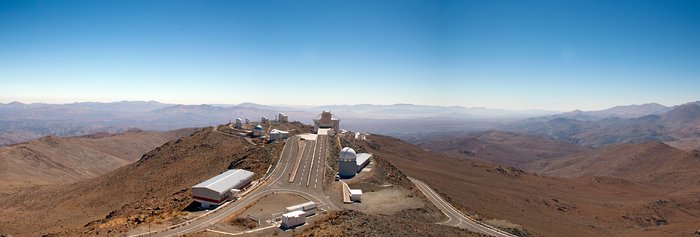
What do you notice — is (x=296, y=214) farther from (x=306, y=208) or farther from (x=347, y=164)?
(x=347, y=164)

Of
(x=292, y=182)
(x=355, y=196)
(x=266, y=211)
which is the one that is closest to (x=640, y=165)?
(x=355, y=196)

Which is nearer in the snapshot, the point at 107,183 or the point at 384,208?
the point at 384,208

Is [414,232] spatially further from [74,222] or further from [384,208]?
[74,222]

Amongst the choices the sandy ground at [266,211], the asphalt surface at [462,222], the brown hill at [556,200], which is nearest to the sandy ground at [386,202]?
the asphalt surface at [462,222]

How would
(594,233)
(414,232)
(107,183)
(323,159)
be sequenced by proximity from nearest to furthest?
(414,232)
(323,159)
(594,233)
(107,183)

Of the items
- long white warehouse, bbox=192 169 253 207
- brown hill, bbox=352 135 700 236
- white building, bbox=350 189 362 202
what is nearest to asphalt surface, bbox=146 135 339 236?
long white warehouse, bbox=192 169 253 207

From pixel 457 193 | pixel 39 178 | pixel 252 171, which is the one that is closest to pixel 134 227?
pixel 252 171

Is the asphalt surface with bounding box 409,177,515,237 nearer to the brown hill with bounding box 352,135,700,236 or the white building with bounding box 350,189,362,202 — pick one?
the brown hill with bounding box 352,135,700,236
